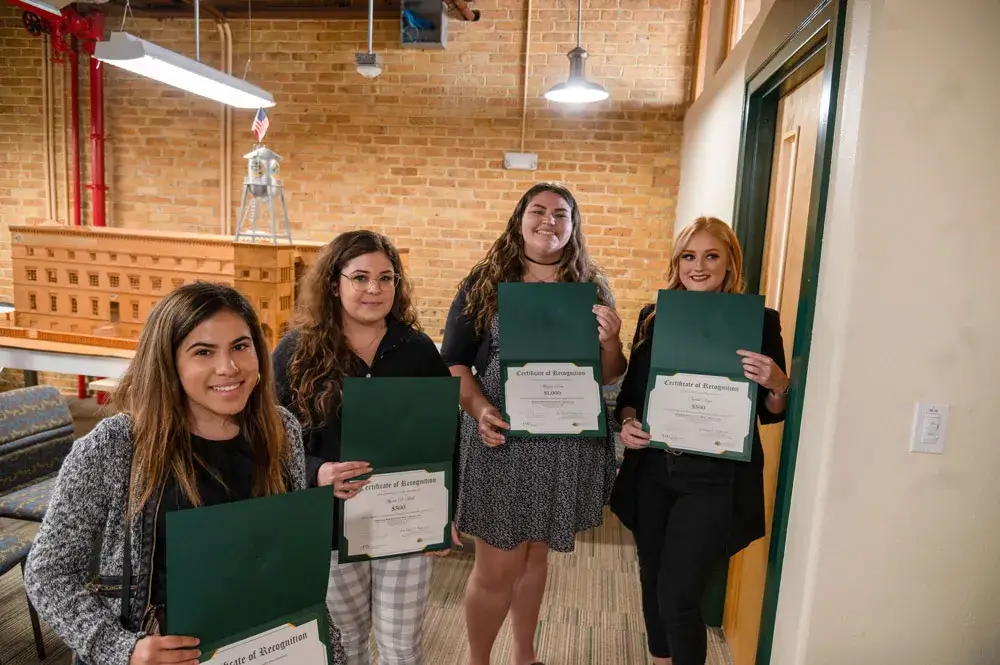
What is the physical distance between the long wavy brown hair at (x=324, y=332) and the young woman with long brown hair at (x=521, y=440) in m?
0.31

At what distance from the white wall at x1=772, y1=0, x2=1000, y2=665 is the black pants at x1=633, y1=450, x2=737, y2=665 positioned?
210 mm

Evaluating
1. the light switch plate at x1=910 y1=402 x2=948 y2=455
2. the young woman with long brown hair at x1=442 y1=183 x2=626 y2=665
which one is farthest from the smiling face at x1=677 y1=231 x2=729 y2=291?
the light switch plate at x1=910 y1=402 x2=948 y2=455

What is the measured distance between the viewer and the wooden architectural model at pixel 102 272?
429cm

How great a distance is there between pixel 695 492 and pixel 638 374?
0.35 metres

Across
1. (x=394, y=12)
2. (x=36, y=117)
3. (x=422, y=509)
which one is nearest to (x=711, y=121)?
(x=394, y=12)

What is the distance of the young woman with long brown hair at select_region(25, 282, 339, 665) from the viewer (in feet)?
3.43

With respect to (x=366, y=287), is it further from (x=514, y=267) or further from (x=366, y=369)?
(x=514, y=267)

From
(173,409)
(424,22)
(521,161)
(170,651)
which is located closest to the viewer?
(170,651)

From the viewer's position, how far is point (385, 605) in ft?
5.31

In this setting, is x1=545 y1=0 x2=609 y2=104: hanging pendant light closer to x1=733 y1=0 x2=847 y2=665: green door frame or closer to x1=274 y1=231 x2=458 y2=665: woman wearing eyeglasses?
x1=733 y1=0 x2=847 y2=665: green door frame

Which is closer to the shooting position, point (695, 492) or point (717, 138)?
point (695, 492)

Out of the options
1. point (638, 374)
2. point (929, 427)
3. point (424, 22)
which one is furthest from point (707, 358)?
point (424, 22)

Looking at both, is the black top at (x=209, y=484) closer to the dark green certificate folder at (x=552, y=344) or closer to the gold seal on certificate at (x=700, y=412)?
the dark green certificate folder at (x=552, y=344)

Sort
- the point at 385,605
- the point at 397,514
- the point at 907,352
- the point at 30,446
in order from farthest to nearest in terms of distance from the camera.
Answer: the point at 30,446 < the point at 385,605 < the point at 397,514 < the point at 907,352
